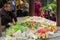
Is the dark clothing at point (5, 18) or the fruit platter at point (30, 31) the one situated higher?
the dark clothing at point (5, 18)

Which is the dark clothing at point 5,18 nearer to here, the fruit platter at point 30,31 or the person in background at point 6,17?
the person in background at point 6,17

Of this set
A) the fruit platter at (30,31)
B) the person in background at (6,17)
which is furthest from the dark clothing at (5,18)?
the fruit platter at (30,31)

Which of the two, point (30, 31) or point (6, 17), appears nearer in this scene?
point (30, 31)

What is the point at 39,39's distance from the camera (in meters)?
6.32

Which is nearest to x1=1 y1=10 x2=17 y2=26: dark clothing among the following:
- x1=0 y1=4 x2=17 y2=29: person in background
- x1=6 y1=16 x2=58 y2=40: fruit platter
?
x1=0 y1=4 x2=17 y2=29: person in background

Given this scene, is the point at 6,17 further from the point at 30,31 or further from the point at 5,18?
the point at 30,31

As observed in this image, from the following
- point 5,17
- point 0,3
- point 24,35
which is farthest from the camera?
point 0,3

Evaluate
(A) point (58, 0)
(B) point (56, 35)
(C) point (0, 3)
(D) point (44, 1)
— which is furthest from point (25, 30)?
(D) point (44, 1)

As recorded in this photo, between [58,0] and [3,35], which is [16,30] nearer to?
[3,35]

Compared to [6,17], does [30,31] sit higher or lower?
lower

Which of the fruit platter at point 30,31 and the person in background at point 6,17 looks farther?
the person in background at point 6,17

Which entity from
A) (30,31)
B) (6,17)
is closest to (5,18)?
(6,17)

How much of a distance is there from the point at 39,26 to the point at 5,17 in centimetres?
109

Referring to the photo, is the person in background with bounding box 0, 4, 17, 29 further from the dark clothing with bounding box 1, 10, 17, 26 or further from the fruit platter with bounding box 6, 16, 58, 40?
the fruit platter with bounding box 6, 16, 58, 40
